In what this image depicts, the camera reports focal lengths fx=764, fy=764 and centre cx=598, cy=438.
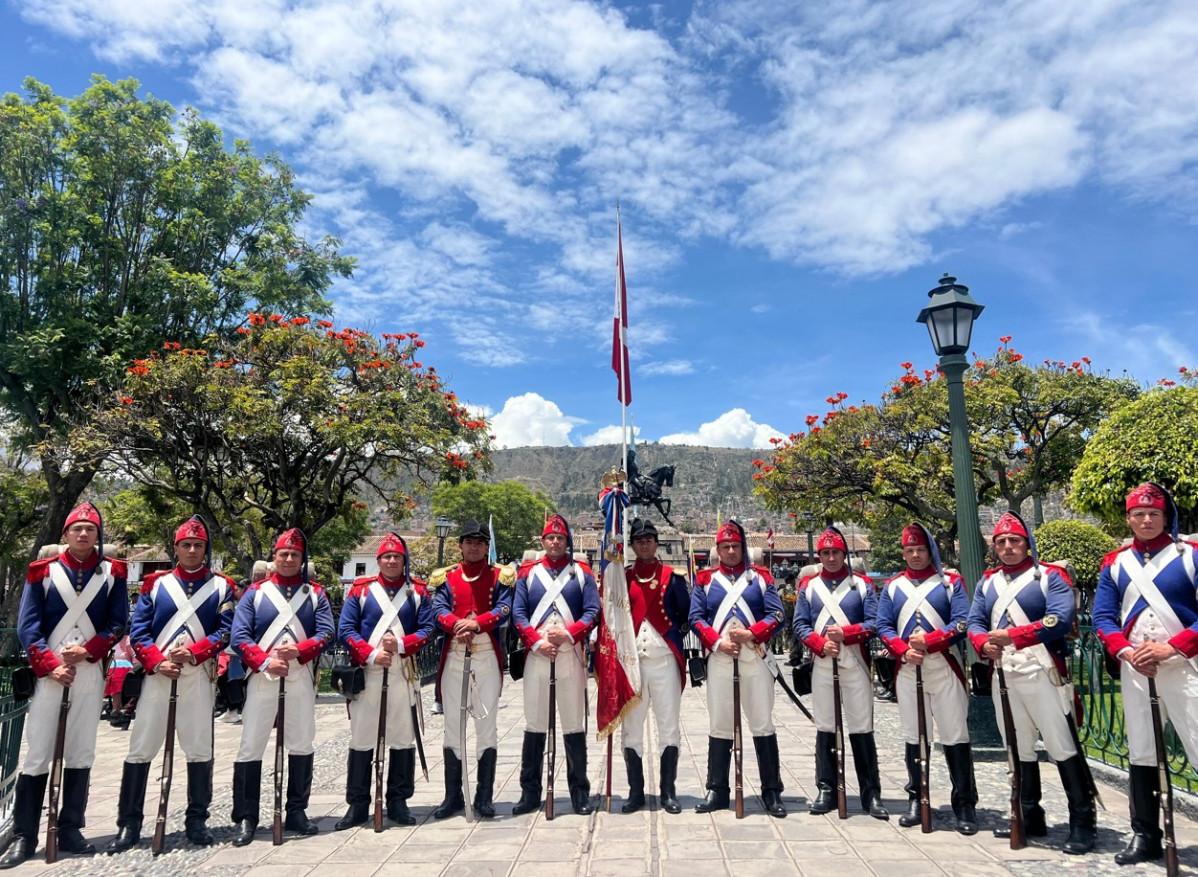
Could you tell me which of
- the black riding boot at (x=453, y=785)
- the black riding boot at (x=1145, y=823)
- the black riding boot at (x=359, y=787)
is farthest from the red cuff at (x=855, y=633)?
the black riding boot at (x=359, y=787)

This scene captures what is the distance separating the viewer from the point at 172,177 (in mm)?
18000

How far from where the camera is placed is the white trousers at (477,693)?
18.8 ft

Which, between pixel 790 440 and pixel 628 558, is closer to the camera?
pixel 628 558

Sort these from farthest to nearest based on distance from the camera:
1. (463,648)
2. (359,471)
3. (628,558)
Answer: (359,471), (628,558), (463,648)

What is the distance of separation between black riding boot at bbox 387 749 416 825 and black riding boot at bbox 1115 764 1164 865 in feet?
15.1

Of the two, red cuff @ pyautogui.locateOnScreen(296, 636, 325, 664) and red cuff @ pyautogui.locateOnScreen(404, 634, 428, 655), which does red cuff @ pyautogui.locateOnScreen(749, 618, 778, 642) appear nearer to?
red cuff @ pyautogui.locateOnScreen(404, 634, 428, 655)

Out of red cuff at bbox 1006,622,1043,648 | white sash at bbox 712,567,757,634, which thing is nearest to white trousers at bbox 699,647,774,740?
white sash at bbox 712,567,757,634

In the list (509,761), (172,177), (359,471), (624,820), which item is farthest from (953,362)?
(172,177)

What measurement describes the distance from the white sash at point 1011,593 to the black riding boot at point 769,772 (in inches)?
69.9

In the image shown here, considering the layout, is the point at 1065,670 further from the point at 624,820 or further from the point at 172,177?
the point at 172,177

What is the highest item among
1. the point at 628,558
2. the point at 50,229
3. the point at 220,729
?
the point at 50,229

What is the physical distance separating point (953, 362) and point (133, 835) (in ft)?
26.8

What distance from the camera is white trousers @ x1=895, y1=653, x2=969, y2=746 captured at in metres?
5.28

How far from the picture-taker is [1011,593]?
5.10 m
